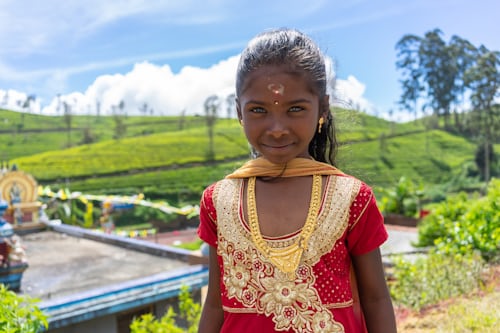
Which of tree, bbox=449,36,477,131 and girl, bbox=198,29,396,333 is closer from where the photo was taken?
girl, bbox=198,29,396,333

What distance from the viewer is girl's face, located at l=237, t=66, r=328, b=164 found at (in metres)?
1.17

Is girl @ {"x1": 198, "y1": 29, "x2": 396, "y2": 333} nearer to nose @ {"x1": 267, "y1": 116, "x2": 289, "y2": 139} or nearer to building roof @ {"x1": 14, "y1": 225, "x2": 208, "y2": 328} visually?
nose @ {"x1": 267, "y1": 116, "x2": 289, "y2": 139}

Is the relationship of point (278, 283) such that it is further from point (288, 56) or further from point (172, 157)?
point (172, 157)

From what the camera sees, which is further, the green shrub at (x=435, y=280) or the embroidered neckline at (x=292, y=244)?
the green shrub at (x=435, y=280)

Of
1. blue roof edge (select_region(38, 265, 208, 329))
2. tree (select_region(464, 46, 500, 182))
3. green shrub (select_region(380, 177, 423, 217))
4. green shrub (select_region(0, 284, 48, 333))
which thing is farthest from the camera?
tree (select_region(464, 46, 500, 182))

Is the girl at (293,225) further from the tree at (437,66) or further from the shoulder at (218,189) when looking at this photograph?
the tree at (437,66)

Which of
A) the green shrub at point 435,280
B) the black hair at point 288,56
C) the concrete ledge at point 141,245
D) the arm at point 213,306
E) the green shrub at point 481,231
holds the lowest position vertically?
the concrete ledge at point 141,245

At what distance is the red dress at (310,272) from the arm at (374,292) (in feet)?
0.08

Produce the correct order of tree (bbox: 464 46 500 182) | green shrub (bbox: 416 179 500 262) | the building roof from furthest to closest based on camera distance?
1. tree (bbox: 464 46 500 182)
2. green shrub (bbox: 416 179 500 262)
3. the building roof

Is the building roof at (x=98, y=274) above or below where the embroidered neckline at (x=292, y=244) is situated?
below

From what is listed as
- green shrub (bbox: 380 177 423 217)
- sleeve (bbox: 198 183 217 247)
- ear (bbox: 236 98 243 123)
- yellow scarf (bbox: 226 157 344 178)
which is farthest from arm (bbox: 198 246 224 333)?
green shrub (bbox: 380 177 423 217)

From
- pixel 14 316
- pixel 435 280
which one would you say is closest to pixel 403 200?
pixel 435 280

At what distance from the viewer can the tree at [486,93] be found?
76.9 ft

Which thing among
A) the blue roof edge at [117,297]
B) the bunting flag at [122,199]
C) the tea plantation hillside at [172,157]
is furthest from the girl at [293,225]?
the tea plantation hillside at [172,157]
